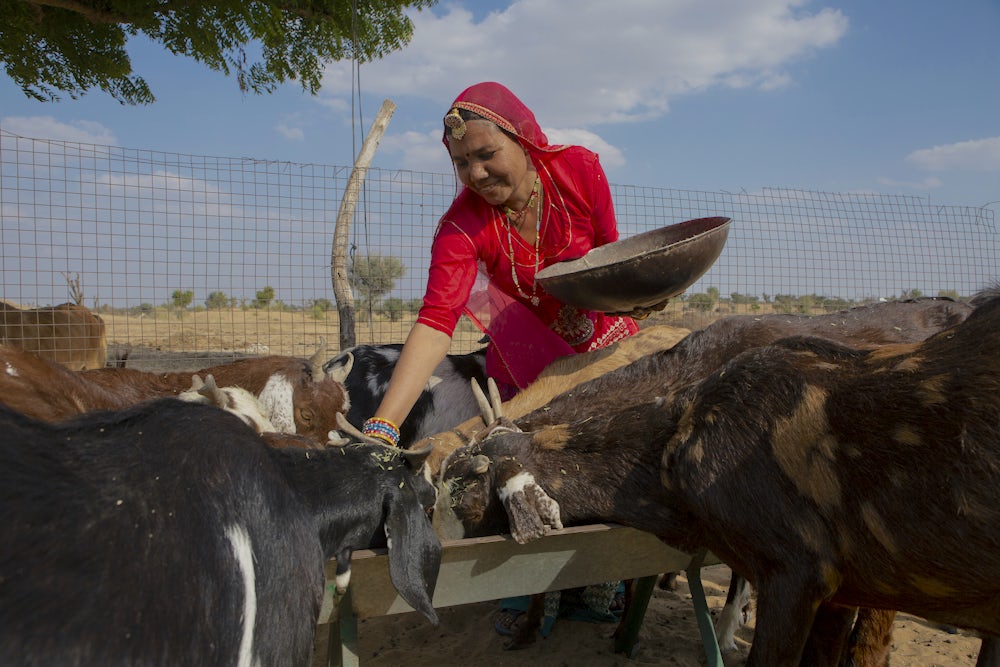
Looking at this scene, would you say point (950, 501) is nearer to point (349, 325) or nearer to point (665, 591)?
point (665, 591)

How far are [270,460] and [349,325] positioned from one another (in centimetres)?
624

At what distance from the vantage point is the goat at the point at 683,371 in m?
2.74

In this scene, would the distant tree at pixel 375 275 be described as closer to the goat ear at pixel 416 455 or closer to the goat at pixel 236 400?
the goat at pixel 236 400

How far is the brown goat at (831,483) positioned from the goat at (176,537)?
0.64 meters

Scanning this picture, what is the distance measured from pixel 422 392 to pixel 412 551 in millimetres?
2623

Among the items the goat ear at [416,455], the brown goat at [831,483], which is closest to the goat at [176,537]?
the goat ear at [416,455]

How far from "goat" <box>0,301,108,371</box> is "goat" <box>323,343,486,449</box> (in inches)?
173

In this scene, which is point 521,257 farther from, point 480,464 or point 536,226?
point 480,464

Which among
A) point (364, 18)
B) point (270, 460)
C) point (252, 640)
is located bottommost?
point (252, 640)

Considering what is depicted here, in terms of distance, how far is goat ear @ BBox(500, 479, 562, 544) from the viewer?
2312 mm

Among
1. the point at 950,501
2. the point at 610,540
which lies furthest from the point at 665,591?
the point at 950,501

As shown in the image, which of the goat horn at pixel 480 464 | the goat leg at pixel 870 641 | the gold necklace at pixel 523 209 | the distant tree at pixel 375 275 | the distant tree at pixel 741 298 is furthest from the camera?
the distant tree at pixel 741 298

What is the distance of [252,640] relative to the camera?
1417mm

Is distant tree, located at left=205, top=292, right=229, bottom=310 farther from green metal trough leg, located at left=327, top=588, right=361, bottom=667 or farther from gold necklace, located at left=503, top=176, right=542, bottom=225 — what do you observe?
green metal trough leg, located at left=327, top=588, right=361, bottom=667
